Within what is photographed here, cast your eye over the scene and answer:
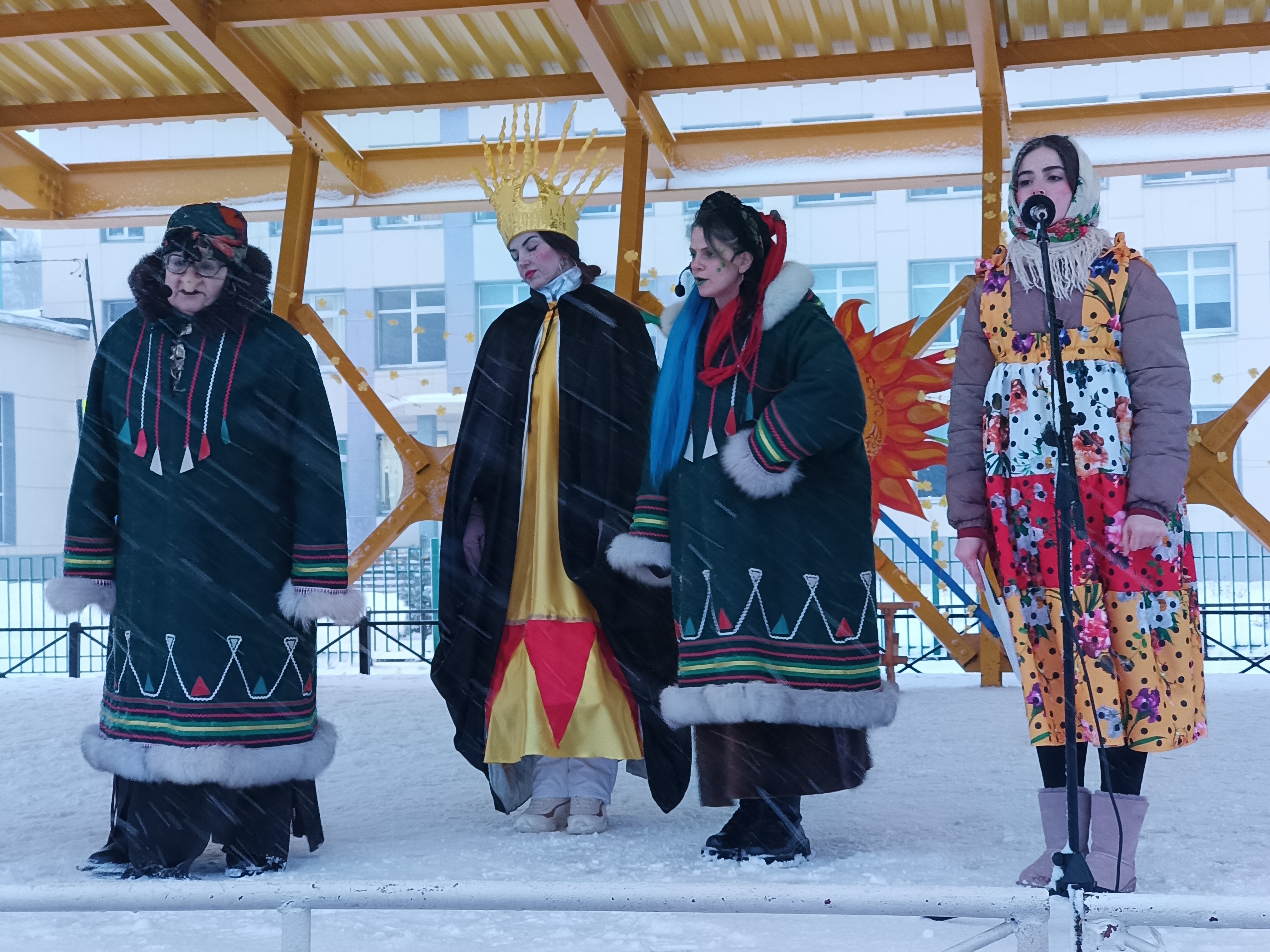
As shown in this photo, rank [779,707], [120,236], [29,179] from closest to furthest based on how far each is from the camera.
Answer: [779,707]
[29,179]
[120,236]

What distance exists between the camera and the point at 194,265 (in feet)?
9.89

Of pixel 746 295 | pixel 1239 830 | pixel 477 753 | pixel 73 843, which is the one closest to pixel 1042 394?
pixel 746 295

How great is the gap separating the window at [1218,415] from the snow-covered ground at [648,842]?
7.23 m

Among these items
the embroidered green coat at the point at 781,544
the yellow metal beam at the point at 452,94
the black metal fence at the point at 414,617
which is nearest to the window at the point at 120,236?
the black metal fence at the point at 414,617

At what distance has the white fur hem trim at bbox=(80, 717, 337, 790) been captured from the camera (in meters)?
2.82

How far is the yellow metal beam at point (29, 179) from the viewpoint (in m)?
6.82

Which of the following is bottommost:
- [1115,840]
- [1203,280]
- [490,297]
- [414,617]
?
[414,617]

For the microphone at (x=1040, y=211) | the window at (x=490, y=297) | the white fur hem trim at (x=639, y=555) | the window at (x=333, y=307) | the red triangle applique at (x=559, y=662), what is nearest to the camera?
the microphone at (x=1040, y=211)

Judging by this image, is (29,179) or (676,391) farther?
(29,179)

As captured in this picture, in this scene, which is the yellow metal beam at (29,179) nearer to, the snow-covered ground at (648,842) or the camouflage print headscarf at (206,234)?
the snow-covered ground at (648,842)

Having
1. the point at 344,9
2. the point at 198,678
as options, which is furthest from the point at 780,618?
the point at 344,9

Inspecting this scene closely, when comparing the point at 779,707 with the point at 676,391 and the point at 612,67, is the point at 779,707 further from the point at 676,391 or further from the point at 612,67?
the point at 612,67

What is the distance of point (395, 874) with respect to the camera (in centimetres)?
282

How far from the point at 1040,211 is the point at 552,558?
64.3 inches
